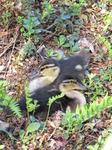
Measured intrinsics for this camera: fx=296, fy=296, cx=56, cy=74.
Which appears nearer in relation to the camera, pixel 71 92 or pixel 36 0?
pixel 71 92

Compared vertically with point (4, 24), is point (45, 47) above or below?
below

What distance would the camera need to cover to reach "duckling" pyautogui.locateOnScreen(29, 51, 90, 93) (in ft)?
11.4

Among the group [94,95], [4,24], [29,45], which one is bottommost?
[94,95]

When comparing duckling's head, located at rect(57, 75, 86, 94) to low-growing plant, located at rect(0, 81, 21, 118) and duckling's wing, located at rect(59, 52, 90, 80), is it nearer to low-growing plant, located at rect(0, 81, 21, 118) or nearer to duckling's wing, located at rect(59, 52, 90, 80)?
duckling's wing, located at rect(59, 52, 90, 80)

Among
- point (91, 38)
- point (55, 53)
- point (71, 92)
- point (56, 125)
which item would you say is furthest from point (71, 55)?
point (56, 125)

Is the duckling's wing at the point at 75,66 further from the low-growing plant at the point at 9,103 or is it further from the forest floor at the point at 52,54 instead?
the low-growing plant at the point at 9,103

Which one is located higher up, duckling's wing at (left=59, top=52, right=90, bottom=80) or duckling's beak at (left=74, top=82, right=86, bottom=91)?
duckling's wing at (left=59, top=52, right=90, bottom=80)

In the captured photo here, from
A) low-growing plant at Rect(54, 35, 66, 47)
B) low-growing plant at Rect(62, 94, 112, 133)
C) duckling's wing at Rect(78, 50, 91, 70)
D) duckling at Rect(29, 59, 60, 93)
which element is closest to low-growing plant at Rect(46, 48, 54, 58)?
low-growing plant at Rect(54, 35, 66, 47)

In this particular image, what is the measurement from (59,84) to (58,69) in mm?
288

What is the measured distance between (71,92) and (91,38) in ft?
4.41

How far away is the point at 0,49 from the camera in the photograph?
407cm

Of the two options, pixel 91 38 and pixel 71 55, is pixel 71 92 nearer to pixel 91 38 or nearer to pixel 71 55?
pixel 71 55

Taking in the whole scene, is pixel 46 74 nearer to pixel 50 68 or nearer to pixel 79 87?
pixel 50 68

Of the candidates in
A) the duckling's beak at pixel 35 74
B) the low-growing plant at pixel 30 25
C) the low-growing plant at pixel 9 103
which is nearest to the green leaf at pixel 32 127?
the low-growing plant at pixel 9 103
